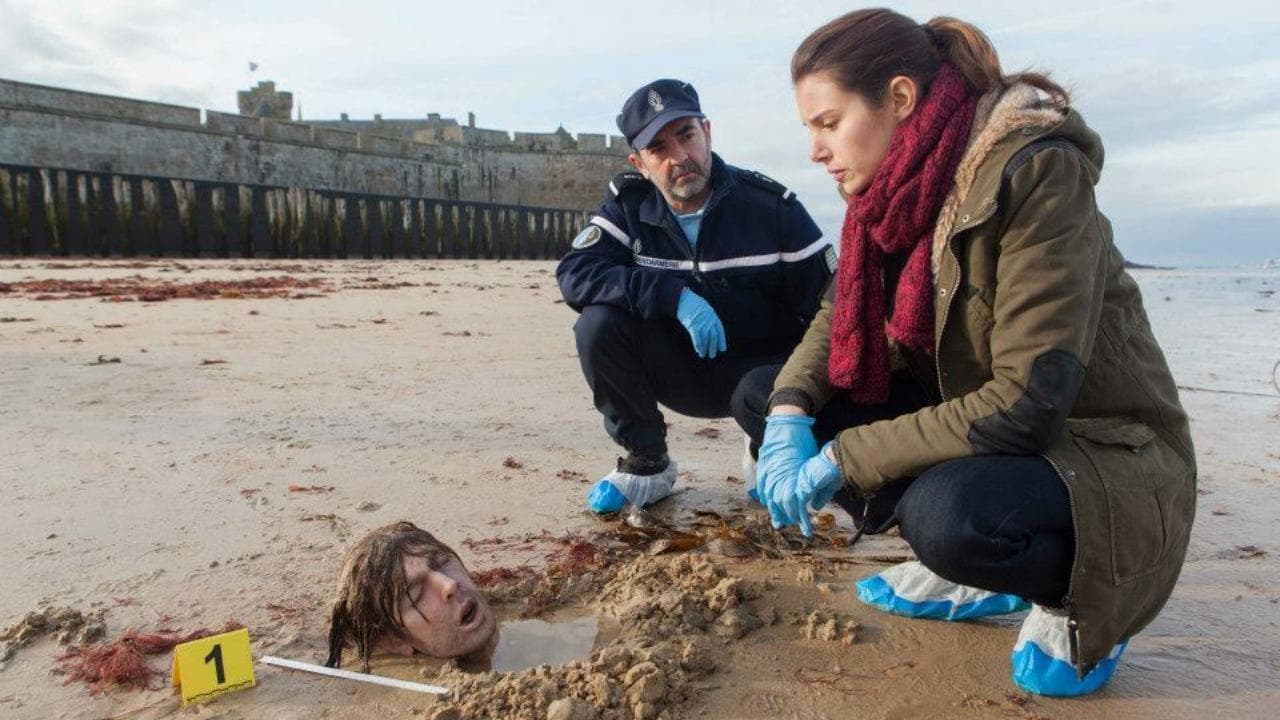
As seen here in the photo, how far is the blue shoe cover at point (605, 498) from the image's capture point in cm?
299

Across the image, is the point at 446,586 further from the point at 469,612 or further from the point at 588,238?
the point at 588,238

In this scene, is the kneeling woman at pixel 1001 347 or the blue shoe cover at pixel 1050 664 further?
the blue shoe cover at pixel 1050 664

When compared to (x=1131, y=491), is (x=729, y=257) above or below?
above

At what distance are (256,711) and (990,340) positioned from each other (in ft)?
5.53

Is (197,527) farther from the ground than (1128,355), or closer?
closer

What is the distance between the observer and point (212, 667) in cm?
176

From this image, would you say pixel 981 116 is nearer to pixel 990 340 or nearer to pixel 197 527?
pixel 990 340

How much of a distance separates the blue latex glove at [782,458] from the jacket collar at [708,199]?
1111mm

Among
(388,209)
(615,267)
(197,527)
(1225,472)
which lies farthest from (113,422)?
(388,209)

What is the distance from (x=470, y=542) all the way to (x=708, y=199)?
1458mm

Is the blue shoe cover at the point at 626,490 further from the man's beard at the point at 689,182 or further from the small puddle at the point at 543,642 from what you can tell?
the man's beard at the point at 689,182

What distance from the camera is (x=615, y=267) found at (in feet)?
10.1

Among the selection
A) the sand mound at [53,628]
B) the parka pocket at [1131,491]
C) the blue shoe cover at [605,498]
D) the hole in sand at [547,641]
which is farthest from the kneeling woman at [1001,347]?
the sand mound at [53,628]

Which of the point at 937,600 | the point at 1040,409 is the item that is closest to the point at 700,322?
the point at 937,600
